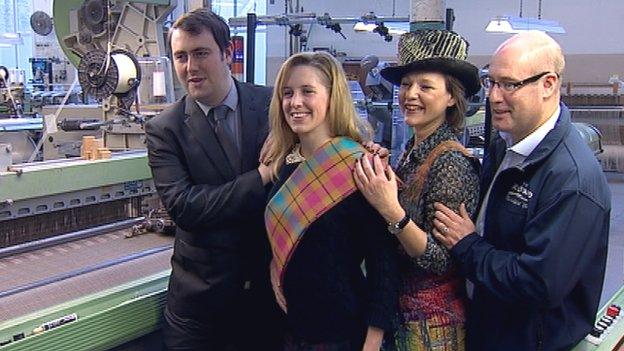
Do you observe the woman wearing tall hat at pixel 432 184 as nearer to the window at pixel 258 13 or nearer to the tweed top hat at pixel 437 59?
the tweed top hat at pixel 437 59

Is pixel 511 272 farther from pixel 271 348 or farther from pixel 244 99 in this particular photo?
pixel 244 99

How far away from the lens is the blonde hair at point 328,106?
1.41m


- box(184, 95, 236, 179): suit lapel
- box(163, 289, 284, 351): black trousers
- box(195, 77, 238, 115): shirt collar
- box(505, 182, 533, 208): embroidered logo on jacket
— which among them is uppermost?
box(195, 77, 238, 115): shirt collar

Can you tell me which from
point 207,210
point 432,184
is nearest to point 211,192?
point 207,210

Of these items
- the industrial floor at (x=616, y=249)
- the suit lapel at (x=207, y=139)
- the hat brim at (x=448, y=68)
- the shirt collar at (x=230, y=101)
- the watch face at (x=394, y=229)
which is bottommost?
the industrial floor at (x=616, y=249)

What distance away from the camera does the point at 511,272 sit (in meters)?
1.28

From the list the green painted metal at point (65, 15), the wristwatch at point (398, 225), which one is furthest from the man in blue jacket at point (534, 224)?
the green painted metal at point (65, 15)

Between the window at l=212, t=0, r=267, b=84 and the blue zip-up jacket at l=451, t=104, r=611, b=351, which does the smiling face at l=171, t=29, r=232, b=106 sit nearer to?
the blue zip-up jacket at l=451, t=104, r=611, b=351

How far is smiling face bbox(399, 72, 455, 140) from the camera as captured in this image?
1.42m

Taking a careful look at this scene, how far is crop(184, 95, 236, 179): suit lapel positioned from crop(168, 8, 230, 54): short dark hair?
0.62ft

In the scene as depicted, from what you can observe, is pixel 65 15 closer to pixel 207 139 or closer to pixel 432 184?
pixel 207 139

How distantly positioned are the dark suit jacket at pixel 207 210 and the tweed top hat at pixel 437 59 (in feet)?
1.33

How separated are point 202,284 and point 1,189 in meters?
0.80

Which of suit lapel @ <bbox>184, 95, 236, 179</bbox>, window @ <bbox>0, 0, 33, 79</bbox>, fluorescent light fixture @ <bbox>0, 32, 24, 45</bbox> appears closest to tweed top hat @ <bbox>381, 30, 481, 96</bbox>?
suit lapel @ <bbox>184, 95, 236, 179</bbox>
